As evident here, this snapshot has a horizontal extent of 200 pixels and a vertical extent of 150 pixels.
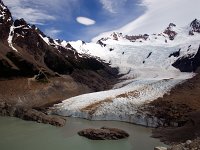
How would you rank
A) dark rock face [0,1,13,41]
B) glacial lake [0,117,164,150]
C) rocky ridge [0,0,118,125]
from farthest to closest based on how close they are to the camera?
dark rock face [0,1,13,41] → rocky ridge [0,0,118,125] → glacial lake [0,117,164,150]

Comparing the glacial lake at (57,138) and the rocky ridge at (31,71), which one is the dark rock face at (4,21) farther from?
the glacial lake at (57,138)

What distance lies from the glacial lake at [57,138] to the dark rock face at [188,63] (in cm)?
8849

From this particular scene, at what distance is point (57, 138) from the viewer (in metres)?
37.2

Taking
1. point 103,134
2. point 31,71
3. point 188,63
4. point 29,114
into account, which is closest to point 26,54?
point 31,71

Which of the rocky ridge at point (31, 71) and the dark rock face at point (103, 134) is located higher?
the rocky ridge at point (31, 71)

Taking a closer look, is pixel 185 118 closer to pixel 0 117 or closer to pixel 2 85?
pixel 0 117

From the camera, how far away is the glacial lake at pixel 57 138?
33156mm

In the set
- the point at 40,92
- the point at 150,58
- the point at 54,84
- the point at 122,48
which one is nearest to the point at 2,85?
the point at 40,92

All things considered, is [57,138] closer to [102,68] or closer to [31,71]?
[31,71]

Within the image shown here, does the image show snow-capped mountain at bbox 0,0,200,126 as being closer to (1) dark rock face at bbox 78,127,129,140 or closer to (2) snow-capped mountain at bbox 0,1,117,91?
(2) snow-capped mountain at bbox 0,1,117,91

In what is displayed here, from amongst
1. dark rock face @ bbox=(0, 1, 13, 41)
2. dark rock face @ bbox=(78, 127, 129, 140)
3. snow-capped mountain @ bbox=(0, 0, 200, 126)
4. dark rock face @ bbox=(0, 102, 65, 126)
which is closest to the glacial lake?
dark rock face @ bbox=(78, 127, 129, 140)

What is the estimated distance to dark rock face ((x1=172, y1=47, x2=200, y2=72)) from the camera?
132 metres

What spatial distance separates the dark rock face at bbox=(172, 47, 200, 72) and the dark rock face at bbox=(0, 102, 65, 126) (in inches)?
3484

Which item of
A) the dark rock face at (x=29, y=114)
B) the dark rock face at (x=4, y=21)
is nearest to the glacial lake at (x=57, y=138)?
the dark rock face at (x=29, y=114)
